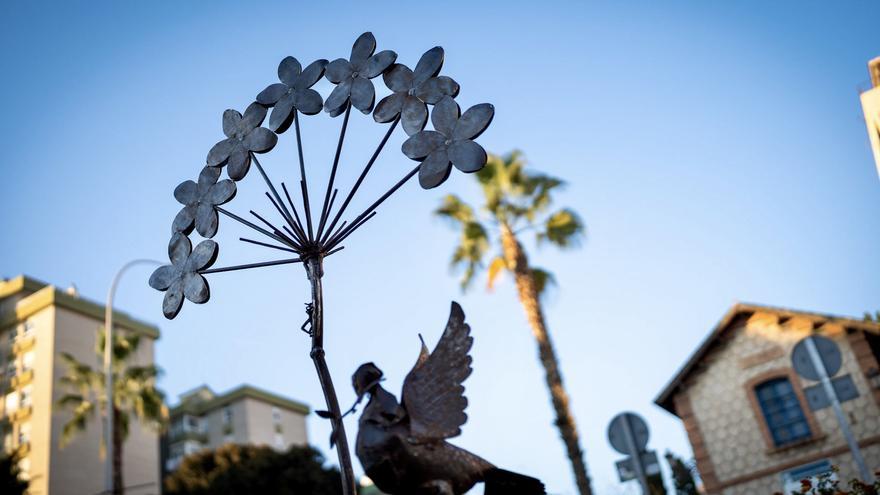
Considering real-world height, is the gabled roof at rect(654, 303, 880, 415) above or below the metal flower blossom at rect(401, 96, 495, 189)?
above

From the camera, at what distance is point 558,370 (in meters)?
19.0

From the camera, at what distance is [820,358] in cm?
891

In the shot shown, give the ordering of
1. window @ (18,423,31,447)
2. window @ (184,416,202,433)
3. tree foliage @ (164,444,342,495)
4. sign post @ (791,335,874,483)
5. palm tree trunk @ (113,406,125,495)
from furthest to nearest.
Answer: window @ (184,416,202,433)
window @ (18,423,31,447)
tree foliage @ (164,444,342,495)
palm tree trunk @ (113,406,125,495)
sign post @ (791,335,874,483)

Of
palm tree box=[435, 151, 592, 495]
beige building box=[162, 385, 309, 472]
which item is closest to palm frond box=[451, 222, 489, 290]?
palm tree box=[435, 151, 592, 495]

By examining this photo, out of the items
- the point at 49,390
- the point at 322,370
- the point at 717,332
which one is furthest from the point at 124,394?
the point at 322,370

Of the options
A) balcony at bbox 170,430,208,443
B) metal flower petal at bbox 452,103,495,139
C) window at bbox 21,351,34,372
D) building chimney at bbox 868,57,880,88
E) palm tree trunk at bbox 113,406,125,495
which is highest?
window at bbox 21,351,34,372

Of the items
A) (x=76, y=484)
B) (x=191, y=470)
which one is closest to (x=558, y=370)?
(x=191, y=470)

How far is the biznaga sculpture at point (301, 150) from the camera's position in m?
5.05

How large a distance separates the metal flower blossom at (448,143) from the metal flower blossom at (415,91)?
113 mm

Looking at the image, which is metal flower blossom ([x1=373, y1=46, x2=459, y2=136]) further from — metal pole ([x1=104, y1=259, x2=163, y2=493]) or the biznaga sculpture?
metal pole ([x1=104, y1=259, x2=163, y2=493])

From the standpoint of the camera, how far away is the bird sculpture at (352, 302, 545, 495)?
4.07 m

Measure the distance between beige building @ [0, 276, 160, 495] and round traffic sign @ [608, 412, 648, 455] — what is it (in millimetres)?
35131

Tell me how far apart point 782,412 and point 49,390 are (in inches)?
1347

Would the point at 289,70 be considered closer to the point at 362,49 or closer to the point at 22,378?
the point at 362,49
